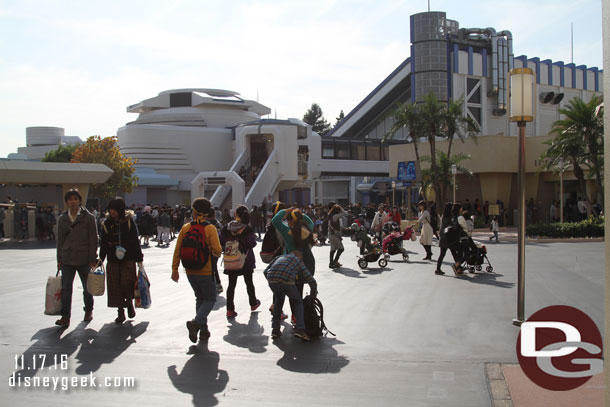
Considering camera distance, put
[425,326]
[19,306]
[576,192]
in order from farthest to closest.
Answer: [576,192], [19,306], [425,326]

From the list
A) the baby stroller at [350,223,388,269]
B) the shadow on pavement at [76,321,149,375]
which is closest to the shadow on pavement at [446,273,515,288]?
the baby stroller at [350,223,388,269]

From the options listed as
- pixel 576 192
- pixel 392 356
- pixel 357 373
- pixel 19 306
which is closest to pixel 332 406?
pixel 357 373

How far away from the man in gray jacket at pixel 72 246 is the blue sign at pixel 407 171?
27810mm

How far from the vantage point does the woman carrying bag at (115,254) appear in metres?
7.93

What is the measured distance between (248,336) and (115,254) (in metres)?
2.21

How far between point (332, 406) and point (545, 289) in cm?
695

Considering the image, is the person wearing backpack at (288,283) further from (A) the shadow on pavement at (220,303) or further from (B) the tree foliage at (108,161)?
(B) the tree foliage at (108,161)

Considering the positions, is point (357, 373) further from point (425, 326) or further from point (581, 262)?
point (581, 262)

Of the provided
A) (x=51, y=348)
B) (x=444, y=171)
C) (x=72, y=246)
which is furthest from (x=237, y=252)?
(x=444, y=171)

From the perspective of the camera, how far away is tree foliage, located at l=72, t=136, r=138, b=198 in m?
44.5

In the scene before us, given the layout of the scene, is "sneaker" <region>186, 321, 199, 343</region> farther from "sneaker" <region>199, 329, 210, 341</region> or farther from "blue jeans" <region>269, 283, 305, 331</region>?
"blue jeans" <region>269, 283, 305, 331</region>

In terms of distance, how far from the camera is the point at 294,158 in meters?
48.0

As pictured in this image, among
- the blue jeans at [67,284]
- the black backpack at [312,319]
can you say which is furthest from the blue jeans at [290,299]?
the blue jeans at [67,284]

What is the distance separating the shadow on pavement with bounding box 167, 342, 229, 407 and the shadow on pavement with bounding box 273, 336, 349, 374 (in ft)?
2.30
